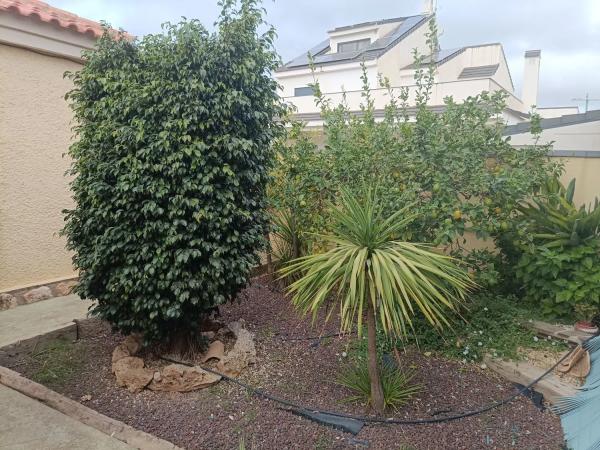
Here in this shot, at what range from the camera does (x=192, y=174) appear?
338cm


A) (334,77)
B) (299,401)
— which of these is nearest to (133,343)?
(299,401)

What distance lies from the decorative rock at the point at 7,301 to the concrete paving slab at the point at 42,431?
6.41 ft

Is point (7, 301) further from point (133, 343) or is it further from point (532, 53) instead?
point (532, 53)

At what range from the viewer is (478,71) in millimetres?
20391

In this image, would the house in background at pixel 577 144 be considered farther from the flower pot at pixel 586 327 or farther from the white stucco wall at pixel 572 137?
the flower pot at pixel 586 327

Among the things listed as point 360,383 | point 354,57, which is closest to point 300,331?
point 360,383

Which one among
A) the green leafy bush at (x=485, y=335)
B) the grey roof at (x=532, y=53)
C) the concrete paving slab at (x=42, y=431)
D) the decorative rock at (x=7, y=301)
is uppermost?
the grey roof at (x=532, y=53)

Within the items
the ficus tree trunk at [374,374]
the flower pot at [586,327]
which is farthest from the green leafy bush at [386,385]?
the flower pot at [586,327]

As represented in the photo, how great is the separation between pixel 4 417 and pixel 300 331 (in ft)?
8.46

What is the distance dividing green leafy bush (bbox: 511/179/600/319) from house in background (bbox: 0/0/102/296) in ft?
17.0

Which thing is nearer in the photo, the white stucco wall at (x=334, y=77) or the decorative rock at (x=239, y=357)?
the decorative rock at (x=239, y=357)

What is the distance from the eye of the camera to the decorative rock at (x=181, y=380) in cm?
352

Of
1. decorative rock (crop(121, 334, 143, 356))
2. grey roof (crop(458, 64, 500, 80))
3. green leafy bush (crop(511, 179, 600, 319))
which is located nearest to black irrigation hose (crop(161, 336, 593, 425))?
decorative rock (crop(121, 334, 143, 356))

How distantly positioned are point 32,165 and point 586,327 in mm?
6009
